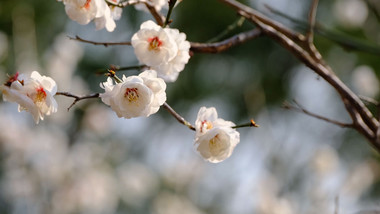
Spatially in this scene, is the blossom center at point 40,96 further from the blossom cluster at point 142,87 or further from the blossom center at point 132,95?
the blossom center at point 132,95

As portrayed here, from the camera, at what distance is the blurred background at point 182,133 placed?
7.48 ft

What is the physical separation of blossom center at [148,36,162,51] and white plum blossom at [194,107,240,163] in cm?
12

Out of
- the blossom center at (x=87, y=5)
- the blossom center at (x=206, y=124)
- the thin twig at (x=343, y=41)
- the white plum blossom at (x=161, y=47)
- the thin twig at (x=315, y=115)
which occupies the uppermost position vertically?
the thin twig at (x=343, y=41)

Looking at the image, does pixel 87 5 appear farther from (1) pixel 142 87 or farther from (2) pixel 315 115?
(2) pixel 315 115

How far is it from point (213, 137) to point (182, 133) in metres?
2.62

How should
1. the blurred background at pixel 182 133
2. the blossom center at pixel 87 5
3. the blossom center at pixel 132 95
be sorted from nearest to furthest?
the blossom center at pixel 132 95
the blossom center at pixel 87 5
the blurred background at pixel 182 133

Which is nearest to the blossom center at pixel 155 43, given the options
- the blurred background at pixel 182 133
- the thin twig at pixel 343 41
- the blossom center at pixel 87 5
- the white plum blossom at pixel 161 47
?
the white plum blossom at pixel 161 47

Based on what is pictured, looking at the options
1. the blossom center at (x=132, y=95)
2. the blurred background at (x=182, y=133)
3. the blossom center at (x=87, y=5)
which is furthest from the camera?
the blurred background at (x=182, y=133)

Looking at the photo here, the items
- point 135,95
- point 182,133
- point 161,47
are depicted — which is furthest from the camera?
point 182,133

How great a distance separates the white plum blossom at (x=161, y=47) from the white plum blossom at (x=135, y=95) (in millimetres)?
78

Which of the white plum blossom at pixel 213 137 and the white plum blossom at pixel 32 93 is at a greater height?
the white plum blossom at pixel 32 93

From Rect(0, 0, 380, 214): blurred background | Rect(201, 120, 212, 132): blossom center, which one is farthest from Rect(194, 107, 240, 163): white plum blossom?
Rect(0, 0, 380, 214): blurred background

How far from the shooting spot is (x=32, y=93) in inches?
24.2

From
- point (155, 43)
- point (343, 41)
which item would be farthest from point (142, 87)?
point (343, 41)
